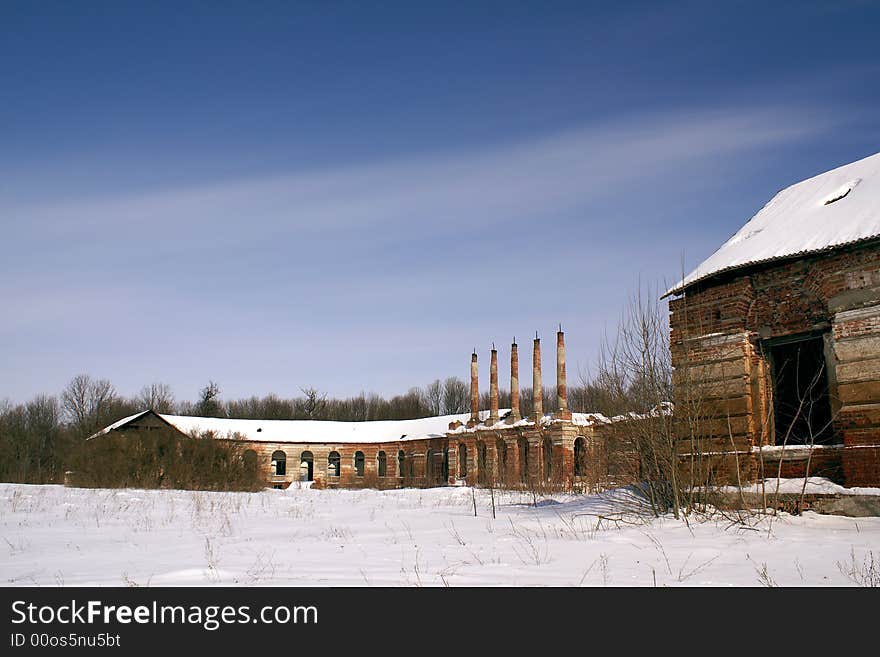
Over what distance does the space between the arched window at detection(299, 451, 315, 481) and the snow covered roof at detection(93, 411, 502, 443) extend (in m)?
1.37

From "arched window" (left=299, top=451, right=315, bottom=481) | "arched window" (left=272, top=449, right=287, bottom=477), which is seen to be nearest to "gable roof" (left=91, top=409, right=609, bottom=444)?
"arched window" (left=272, top=449, right=287, bottom=477)

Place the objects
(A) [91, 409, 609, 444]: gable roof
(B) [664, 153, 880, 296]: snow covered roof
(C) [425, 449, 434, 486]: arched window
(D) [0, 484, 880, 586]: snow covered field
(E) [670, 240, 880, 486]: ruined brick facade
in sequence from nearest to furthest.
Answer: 1. (D) [0, 484, 880, 586]: snow covered field
2. (E) [670, 240, 880, 486]: ruined brick facade
3. (B) [664, 153, 880, 296]: snow covered roof
4. (C) [425, 449, 434, 486]: arched window
5. (A) [91, 409, 609, 444]: gable roof

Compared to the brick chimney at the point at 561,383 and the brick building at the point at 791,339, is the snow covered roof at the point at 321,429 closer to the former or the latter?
the brick chimney at the point at 561,383

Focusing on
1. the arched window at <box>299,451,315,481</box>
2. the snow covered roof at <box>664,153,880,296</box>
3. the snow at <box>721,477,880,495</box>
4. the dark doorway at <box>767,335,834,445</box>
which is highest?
the snow covered roof at <box>664,153,880,296</box>

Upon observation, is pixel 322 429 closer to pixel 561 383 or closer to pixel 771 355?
pixel 561 383

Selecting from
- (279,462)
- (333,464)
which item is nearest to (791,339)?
(333,464)

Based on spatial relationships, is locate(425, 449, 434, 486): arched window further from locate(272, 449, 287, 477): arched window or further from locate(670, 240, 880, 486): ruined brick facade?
locate(670, 240, 880, 486): ruined brick facade

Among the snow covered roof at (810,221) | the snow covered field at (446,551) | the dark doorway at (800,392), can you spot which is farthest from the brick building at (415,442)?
the snow covered field at (446,551)

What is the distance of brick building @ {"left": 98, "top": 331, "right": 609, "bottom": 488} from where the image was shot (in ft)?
131

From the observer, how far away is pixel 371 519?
14.5 metres

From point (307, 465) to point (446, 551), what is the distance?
49.1m

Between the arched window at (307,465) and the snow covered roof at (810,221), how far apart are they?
150ft
